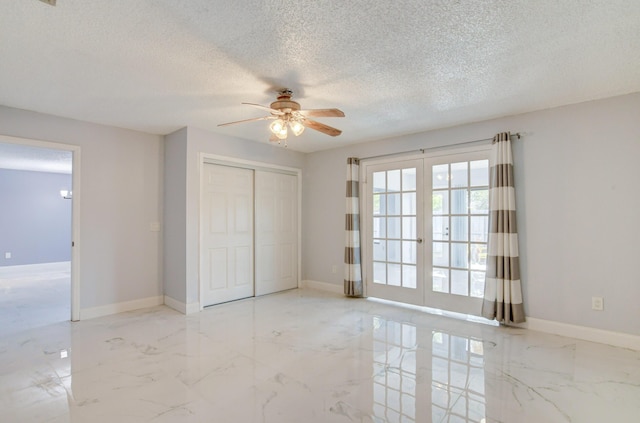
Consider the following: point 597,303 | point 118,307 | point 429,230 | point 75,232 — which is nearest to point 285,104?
point 429,230

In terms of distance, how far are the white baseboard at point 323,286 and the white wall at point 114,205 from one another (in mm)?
2298

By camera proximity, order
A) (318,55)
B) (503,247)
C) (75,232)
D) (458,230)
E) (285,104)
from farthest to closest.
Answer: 1. (458,230)
2. (75,232)
3. (503,247)
4. (285,104)
5. (318,55)

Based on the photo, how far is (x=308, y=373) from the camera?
256 cm

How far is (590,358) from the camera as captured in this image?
282cm

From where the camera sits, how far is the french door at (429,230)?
3951mm

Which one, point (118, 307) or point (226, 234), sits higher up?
point (226, 234)

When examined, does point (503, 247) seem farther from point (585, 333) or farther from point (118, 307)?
point (118, 307)

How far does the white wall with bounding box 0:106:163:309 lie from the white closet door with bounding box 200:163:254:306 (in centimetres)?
A: 74

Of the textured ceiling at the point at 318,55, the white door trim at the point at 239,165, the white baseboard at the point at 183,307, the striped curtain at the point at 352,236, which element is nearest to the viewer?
the textured ceiling at the point at 318,55

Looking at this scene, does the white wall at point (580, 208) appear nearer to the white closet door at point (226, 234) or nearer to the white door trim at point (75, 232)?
the white closet door at point (226, 234)

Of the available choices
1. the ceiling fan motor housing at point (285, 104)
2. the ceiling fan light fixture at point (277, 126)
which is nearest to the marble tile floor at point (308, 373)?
the ceiling fan light fixture at point (277, 126)

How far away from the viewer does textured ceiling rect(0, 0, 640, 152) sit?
1.86m

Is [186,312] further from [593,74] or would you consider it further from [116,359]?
[593,74]

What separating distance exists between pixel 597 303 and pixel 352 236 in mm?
2870
